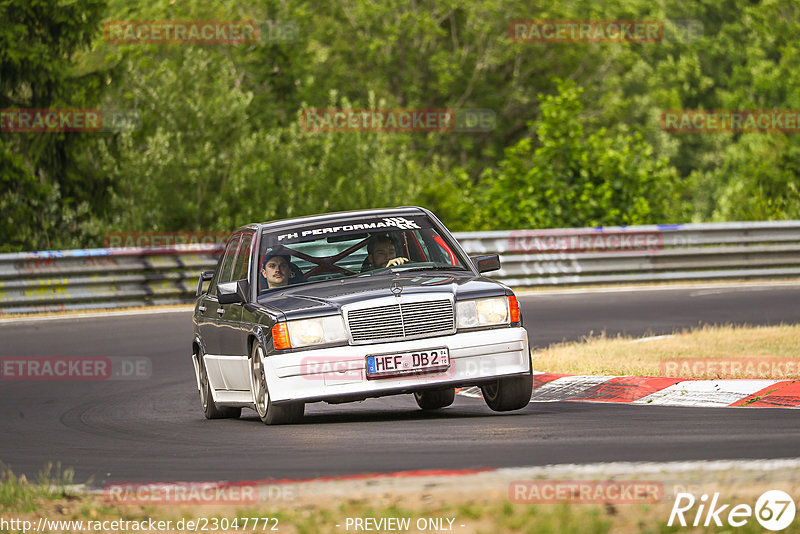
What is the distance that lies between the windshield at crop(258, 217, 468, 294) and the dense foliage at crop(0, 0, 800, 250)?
17.5 meters

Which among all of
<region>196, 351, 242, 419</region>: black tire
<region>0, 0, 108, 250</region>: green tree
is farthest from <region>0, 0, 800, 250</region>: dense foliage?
<region>196, 351, 242, 419</region>: black tire

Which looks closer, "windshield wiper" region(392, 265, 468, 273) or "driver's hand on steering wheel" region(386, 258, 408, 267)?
"windshield wiper" region(392, 265, 468, 273)

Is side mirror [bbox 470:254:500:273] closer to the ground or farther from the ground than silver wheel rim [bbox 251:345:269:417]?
farther from the ground

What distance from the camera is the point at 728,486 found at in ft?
18.8

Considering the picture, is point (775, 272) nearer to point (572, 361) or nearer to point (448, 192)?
point (572, 361)

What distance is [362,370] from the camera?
8961mm

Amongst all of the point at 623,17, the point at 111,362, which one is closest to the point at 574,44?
the point at 623,17

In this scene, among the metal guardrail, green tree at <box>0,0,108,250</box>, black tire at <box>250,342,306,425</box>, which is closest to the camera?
black tire at <box>250,342,306,425</box>

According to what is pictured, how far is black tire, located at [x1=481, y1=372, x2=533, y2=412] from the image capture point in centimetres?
947

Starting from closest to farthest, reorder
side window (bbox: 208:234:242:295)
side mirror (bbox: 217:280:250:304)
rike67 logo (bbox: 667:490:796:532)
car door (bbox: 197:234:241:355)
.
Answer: rike67 logo (bbox: 667:490:796:532) → side mirror (bbox: 217:280:250:304) → car door (bbox: 197:234:241:355) → side window (bbox: 208:234:242:295)

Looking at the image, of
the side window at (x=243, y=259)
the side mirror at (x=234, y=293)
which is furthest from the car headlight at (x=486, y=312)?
the side window at (x=243, y=259)

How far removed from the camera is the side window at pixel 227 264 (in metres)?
11.3

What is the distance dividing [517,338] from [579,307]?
35.4 ft

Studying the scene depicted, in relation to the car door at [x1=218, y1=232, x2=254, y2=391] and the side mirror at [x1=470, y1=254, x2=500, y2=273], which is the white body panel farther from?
the side mirror at [x1=470, y1=254, x2=500, y2=273]
